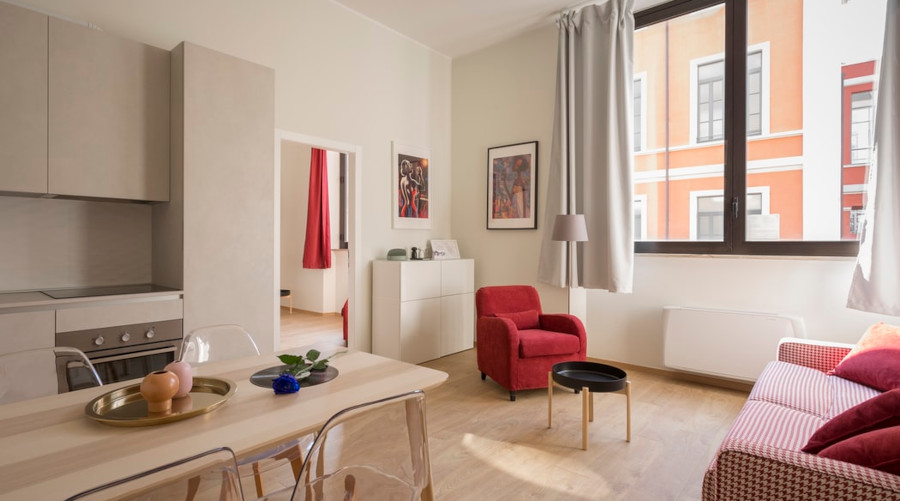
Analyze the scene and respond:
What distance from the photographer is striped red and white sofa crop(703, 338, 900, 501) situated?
3.98ft

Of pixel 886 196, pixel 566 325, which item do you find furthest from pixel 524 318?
pixel 886 196

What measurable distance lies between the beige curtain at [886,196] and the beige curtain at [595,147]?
1535mm

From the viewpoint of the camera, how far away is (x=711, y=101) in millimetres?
3801

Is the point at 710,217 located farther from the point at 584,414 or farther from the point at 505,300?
the point at 584,414

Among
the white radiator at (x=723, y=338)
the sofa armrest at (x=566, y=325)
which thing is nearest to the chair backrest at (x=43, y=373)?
the sofa armrest at (x=566, y=325)

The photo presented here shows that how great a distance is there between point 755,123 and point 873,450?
3.10 m

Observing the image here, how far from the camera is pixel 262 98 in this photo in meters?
3.03

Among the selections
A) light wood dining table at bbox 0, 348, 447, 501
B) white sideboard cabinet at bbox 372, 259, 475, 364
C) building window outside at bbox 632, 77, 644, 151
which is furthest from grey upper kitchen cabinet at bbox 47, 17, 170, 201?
building window outside at bbox 632, 77, 644, 151

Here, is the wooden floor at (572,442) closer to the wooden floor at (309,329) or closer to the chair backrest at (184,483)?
the chair backrest at (184,483)

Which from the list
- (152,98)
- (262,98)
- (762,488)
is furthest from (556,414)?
(152,98)

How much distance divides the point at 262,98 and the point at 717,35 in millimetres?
3650

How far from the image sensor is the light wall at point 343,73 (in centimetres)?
309

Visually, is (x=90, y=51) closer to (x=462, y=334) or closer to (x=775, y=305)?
(x=462, y=334)

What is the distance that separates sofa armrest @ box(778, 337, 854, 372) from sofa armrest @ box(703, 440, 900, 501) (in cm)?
181
